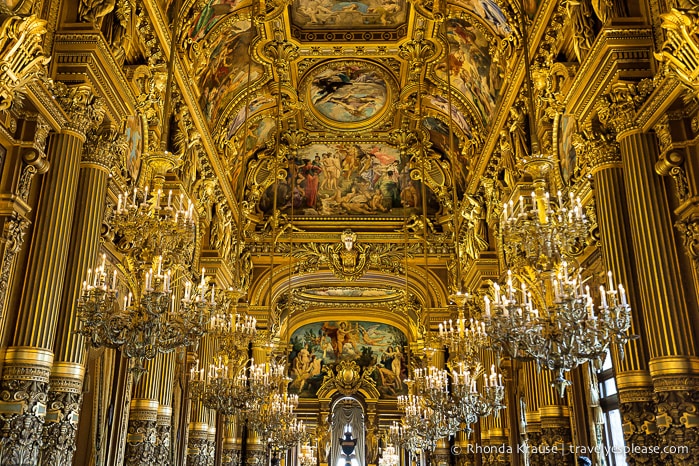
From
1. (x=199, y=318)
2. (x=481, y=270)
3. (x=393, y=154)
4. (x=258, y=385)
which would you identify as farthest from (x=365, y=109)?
(x=199, y=318)

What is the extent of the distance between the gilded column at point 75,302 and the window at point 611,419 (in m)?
6.61

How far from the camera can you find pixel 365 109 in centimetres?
1766

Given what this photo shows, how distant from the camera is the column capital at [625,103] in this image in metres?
7.20

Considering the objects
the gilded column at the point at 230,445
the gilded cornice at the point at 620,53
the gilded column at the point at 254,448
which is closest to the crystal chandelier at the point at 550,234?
the gilded cornice at the point at 620,53

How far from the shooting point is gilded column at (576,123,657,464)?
6559 mm

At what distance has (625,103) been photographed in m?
7.33

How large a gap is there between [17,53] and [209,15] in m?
7.22

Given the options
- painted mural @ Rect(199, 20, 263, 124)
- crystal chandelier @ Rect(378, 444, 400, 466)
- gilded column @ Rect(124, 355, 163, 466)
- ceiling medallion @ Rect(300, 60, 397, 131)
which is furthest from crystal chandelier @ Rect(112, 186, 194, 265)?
crystal chandelier @ Rect(378, 444, 400, 466)

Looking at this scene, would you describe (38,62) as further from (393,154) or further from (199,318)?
(393,154)

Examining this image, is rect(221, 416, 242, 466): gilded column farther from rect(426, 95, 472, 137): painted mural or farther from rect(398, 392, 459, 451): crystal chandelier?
rect(426, 95, 472, 137): painted mural

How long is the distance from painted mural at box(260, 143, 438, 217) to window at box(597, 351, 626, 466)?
10.7 metres

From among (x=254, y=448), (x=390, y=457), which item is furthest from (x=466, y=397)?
(x=390, y=457)

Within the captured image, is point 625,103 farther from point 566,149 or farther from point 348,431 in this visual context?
point 348,431

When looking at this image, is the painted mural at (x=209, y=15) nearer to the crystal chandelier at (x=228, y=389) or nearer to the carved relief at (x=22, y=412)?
the crystal chandelier at (x=228, y=389)
